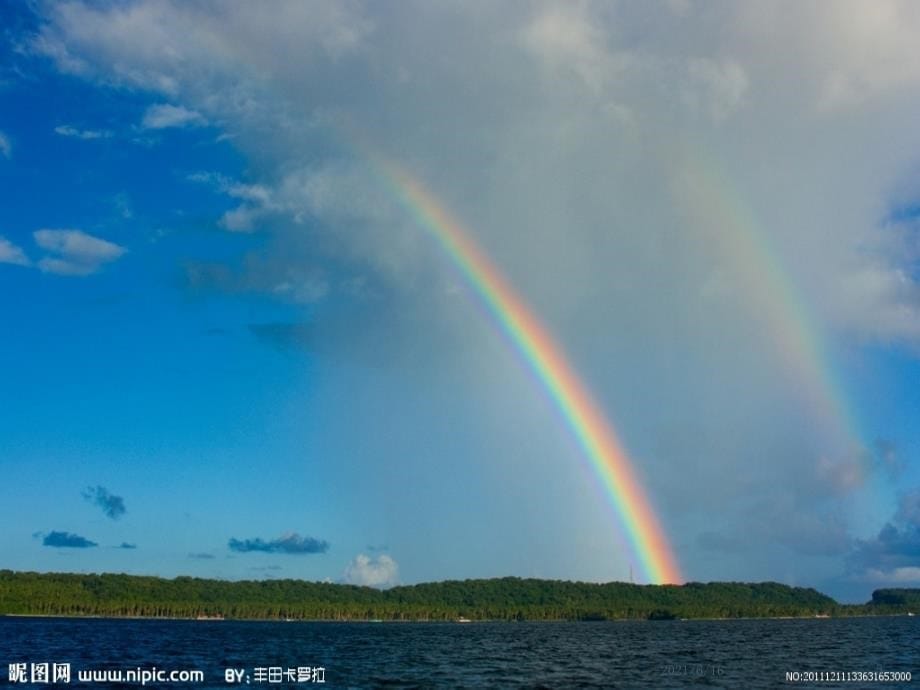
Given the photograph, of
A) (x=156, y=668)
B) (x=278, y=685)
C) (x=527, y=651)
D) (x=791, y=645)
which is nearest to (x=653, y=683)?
(x=278, y=685)

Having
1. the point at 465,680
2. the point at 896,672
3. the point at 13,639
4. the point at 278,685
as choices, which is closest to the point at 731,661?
the point at 896,672

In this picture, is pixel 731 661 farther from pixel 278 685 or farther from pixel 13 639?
pixel 13 639

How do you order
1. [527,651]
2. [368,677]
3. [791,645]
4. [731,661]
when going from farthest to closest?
[791,645], [527,651], [731,661], [368,677]

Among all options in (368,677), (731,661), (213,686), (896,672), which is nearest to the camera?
(213,686)

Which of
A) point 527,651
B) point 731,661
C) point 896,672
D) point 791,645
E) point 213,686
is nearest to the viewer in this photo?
point 213,686

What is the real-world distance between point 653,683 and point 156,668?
42.7 meters

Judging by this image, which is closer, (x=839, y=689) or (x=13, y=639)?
(x=839, y=689)

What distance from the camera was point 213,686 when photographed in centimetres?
6200

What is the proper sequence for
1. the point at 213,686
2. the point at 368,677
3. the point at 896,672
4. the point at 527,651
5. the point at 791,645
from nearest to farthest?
the point at 213,686 → the point at 368,677 → the point at 896,672 → the point at 527,651 → the point at 791,645

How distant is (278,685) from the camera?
209ft

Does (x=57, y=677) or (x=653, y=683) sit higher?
(x=57, y=677)

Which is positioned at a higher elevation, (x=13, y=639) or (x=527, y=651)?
(x=13, y=639)

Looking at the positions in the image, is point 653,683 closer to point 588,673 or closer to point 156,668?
point 588,673

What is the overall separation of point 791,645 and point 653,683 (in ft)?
223
